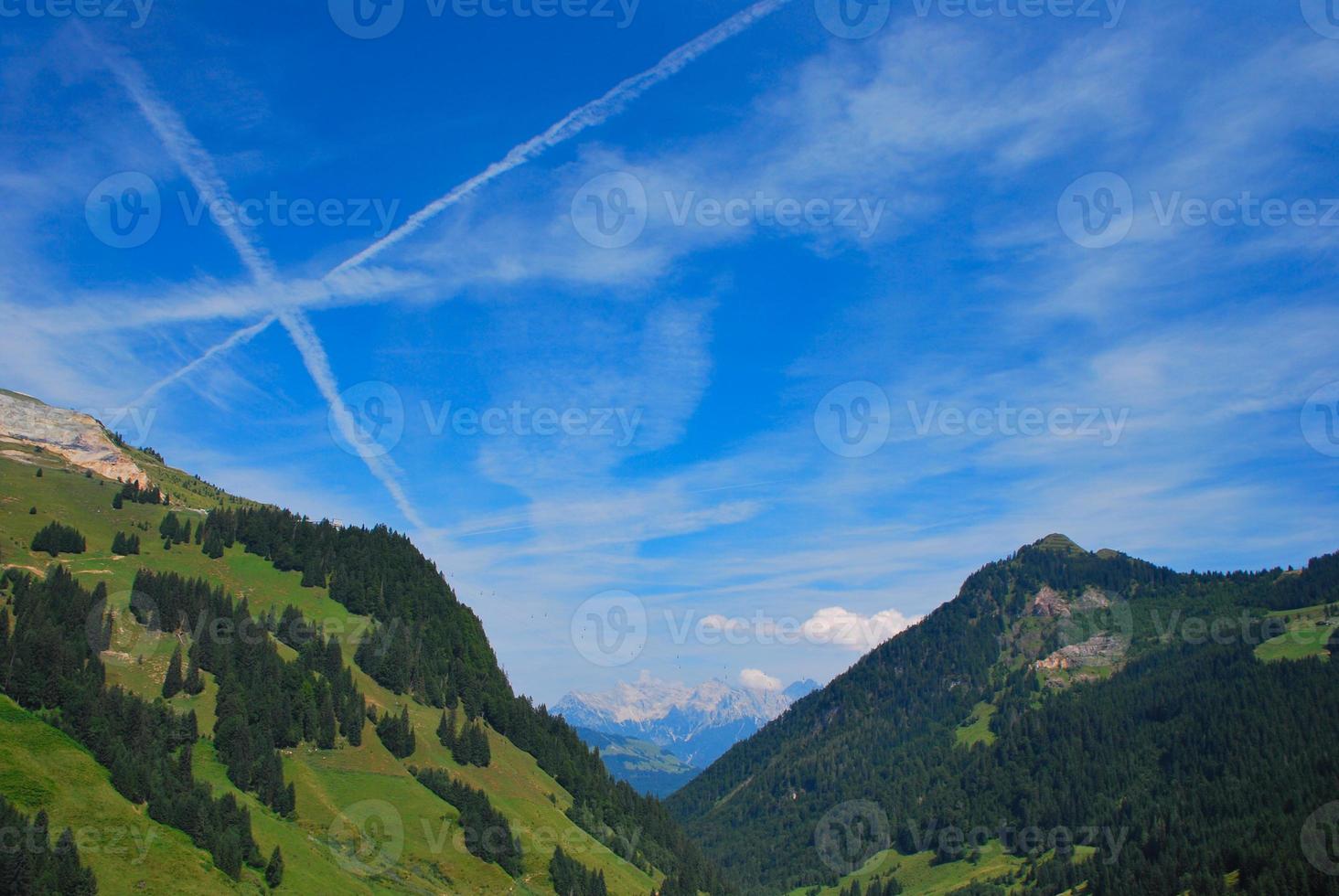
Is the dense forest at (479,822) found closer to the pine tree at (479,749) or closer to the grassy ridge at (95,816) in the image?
the pine tree at (479,749)

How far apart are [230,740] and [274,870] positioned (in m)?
29.6

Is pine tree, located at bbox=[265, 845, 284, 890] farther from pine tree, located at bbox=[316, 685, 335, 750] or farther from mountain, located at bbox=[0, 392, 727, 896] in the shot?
pine tree, located at bbox=[316, 685, 335, 750]

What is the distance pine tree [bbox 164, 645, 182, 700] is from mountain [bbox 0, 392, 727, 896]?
184mm

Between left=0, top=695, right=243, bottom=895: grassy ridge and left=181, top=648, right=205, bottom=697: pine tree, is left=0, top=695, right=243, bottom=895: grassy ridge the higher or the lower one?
the lower one

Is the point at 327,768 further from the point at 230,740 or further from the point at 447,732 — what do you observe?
the point at 447,732

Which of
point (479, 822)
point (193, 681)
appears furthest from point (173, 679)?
point (479, 822)

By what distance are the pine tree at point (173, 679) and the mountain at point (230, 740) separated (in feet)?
0.60

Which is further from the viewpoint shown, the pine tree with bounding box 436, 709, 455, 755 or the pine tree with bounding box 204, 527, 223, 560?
the pine tree with bounding box 204, 527, 223, 560

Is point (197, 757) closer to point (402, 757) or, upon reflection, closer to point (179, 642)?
point (179, 642)

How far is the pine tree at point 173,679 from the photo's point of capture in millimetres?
129125

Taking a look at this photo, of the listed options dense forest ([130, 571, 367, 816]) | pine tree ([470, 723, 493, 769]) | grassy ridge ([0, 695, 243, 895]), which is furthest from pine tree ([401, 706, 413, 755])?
grassy ridge ([0, 695, 243, 895])

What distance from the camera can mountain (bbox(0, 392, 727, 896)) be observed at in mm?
93812

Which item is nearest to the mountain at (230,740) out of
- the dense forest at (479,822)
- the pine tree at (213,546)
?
the dense forest at (479,822)

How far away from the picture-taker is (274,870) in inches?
3986
